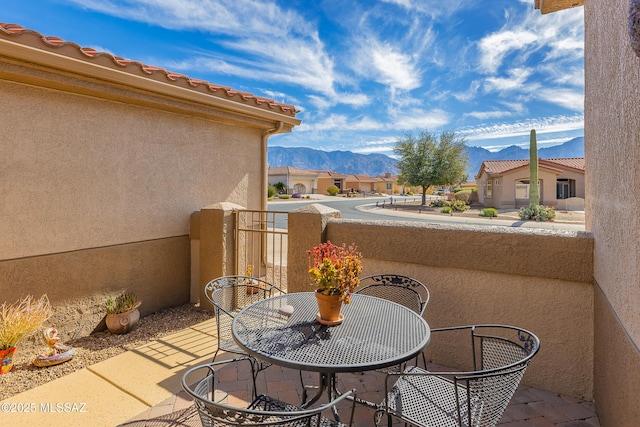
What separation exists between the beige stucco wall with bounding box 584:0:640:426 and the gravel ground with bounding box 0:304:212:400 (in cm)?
471

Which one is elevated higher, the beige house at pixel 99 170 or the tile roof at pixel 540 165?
the tile roof at pixel 540 165

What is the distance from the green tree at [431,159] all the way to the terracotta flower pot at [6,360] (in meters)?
31.3

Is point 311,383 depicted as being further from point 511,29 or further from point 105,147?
point 511,29

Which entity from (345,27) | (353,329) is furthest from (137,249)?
(345,27)

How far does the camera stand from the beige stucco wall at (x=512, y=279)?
297cm

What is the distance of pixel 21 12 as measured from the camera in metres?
5.47

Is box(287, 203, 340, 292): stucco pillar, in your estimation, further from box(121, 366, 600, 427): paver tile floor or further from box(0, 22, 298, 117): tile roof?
box(0, 22, 298, 117): tile roof

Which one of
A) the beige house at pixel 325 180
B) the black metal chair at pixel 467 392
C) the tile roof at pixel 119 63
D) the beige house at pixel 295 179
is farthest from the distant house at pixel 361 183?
the black metal chair at pixel 467 392

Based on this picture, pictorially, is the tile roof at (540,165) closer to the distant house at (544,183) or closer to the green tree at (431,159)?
the distant house at (544,183)

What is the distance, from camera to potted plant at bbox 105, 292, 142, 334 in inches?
174

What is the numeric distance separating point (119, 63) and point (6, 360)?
3.64m

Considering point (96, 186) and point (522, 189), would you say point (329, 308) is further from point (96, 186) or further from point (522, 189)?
point (522, 189)

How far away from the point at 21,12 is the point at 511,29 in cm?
1352

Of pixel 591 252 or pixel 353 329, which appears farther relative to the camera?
pixel 591 252
